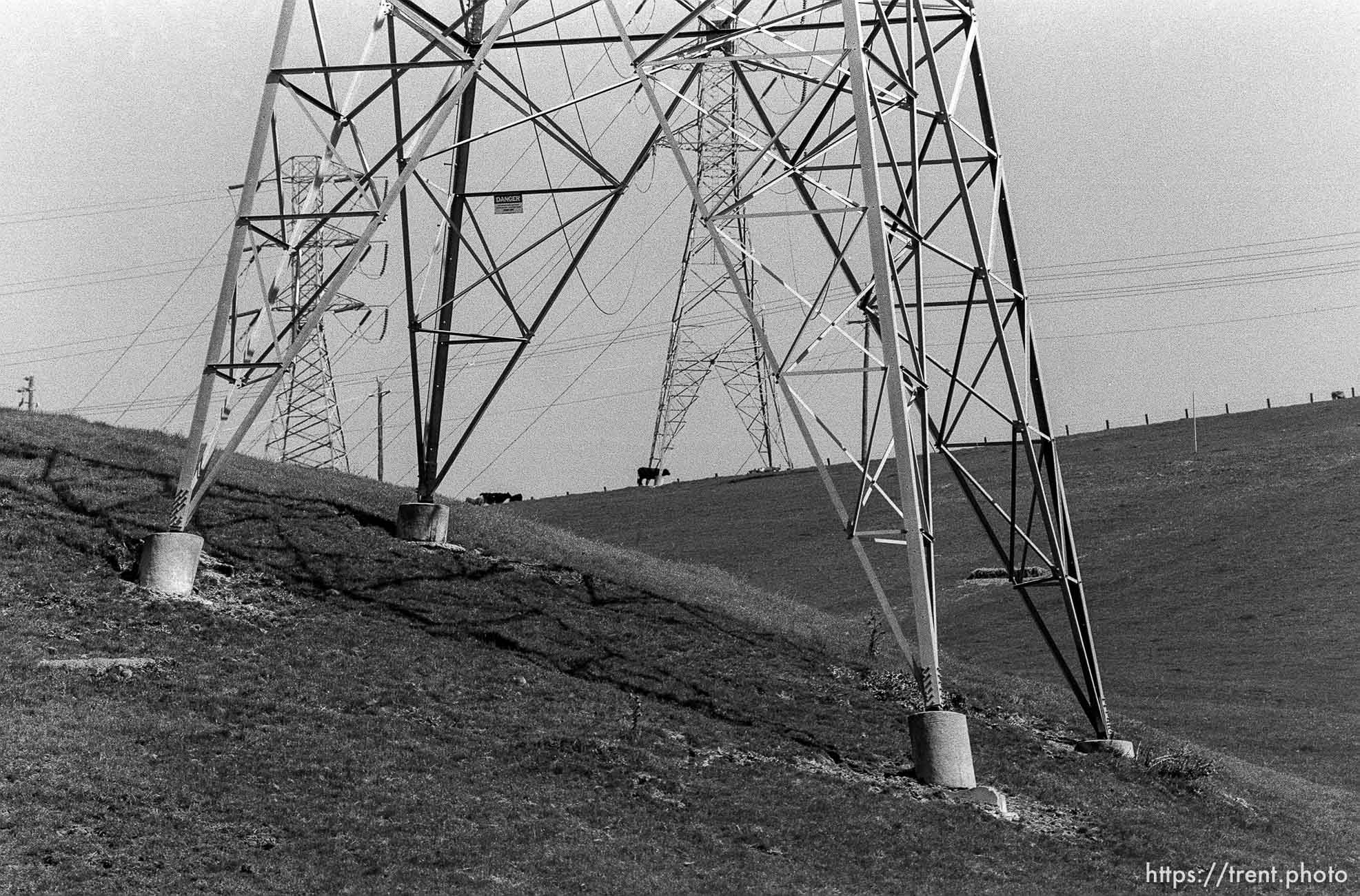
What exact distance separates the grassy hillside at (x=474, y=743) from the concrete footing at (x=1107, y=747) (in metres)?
0.31

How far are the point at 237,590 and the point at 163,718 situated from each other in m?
5.55

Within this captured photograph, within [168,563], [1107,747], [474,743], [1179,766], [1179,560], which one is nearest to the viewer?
[474,743]

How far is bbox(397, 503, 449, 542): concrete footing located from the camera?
26547 millimetres

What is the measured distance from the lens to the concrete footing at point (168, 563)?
68.8ft

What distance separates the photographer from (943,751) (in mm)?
18516

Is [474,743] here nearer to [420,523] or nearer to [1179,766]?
[420,523]

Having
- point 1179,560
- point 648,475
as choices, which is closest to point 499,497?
point 648,475

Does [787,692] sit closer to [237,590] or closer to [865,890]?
[865,890]

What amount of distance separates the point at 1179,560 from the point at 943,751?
3577cm

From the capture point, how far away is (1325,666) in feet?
122

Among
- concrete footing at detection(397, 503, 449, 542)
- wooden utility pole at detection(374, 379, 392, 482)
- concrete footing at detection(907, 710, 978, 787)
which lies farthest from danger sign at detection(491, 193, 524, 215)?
wooden utility pole at detection(374, 379, 392, 482)

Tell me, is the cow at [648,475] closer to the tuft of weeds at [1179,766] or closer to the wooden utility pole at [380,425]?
the wooden utility pole at [380,425]

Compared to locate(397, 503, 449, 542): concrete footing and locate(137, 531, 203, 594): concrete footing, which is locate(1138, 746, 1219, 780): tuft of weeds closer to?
locate(397, 503, 449, 542): concrete footing

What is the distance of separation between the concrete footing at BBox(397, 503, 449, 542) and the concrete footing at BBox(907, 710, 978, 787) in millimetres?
11259
